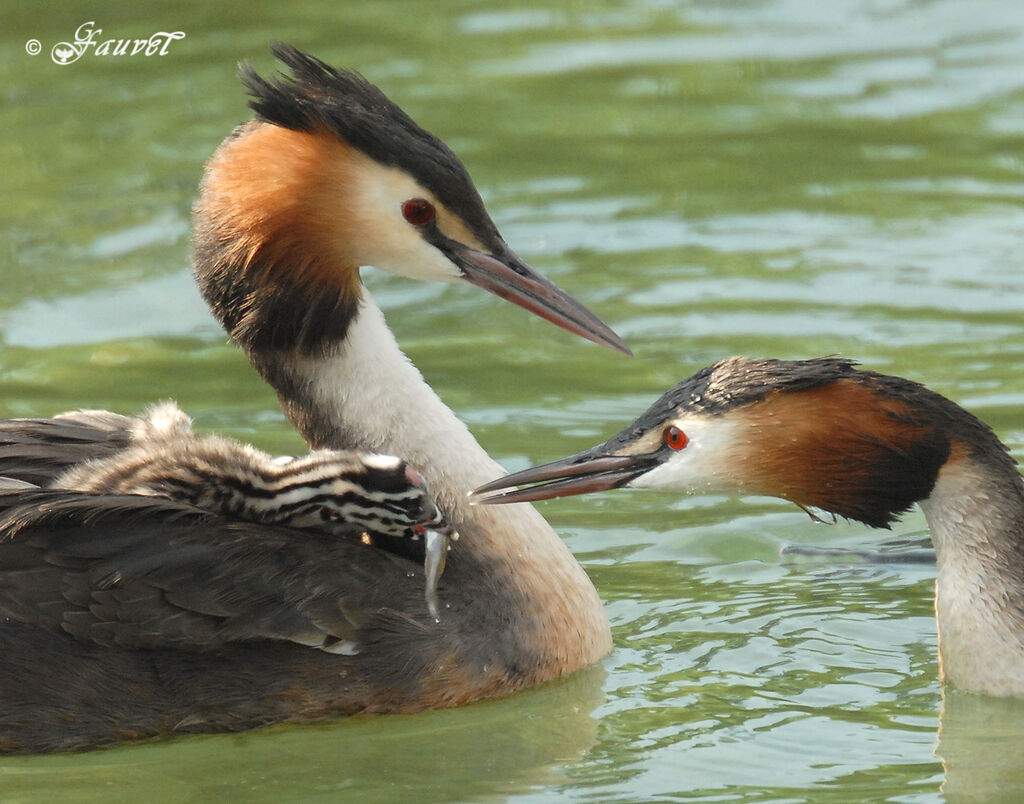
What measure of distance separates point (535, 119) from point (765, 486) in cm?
644

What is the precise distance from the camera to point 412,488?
20.0ft

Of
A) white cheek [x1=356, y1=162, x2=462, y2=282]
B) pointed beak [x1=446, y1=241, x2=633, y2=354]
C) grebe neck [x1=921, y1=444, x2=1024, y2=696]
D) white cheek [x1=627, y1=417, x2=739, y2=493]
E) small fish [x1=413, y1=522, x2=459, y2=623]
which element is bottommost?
grebe neck [x1=921, y1=444, x2=1024, y2=696]

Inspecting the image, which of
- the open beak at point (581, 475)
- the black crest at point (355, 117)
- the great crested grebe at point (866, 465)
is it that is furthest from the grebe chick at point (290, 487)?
the black crest at point (355, 117)

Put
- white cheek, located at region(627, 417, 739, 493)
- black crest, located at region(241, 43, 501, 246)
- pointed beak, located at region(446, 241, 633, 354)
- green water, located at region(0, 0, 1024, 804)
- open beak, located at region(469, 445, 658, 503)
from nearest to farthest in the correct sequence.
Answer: green water, located at region(0, 0, 1024, 804), white cheek, located at region(627, 417, 739, 493), open beak, located at region(469, 445, 658, 503), black crest, located at region(241, 43, 501, 246), pointed beak, located at region(446, 241, 633, 354)

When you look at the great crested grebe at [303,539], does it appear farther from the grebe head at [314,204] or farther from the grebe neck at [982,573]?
the grebe neck at [982,573]

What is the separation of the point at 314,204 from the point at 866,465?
1.78 m

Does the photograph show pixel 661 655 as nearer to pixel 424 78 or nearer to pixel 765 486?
pixel 765 486

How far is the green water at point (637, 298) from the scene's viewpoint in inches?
231

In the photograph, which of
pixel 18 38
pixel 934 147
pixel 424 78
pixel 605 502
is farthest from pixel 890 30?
pixel 605 502

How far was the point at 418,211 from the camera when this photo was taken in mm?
6590

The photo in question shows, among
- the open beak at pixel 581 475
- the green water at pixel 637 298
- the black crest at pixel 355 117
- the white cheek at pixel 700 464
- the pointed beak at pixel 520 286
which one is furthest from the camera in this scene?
the pointed beak at pixel 520 286

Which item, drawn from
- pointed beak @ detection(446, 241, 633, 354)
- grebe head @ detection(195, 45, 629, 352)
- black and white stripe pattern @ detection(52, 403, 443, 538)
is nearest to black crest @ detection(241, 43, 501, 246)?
grebe head @ detection(195, 45, 629, 352)

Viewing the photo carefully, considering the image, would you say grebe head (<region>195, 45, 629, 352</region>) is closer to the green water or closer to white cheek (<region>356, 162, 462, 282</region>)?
white cheek (<region>356, 162, 462, 282</region>)

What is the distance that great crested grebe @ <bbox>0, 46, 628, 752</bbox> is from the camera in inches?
232
